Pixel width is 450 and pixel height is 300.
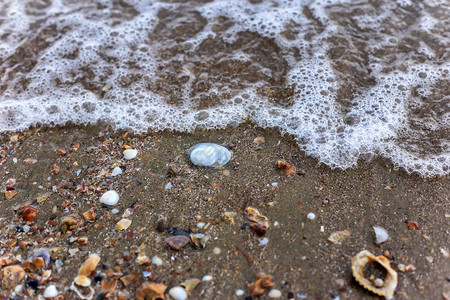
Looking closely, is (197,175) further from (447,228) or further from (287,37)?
(287,37)

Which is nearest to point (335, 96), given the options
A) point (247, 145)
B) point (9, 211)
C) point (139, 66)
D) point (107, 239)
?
point (247, 145)

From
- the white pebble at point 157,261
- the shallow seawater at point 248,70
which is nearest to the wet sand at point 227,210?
the white pebble at point 157,261

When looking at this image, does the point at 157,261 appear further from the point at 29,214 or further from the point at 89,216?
the point at 29,214

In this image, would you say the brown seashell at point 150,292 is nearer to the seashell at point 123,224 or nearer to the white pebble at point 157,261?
the white pebble at point 157,261

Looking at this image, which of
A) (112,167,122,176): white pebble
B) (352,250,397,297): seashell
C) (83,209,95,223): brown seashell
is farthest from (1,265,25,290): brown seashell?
(352,250,397,297): seashell

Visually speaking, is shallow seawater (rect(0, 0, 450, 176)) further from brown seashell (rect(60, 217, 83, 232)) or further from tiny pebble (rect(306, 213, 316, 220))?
brown seashell (rect(60, 217, 83, 232))

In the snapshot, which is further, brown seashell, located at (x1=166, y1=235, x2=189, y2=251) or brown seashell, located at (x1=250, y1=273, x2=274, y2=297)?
brown seashell, located at (x1=166, y1=235, x2=189, y2=251)
